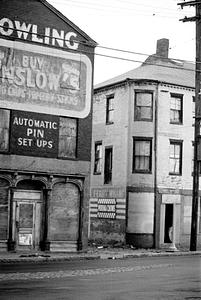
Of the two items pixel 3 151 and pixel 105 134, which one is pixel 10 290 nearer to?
pixel 3 151

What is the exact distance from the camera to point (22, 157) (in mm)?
27703

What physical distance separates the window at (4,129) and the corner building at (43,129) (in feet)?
0.15

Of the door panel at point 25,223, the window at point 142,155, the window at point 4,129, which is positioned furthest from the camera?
the window at point 142,155

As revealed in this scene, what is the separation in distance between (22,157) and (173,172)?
39.1 feet

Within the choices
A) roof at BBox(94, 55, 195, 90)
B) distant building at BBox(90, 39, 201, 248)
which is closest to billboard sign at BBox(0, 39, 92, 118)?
distant building at BBox(90, 39, 201, 248)

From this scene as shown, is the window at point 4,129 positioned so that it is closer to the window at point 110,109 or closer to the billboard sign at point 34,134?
the billboard sign at point 34,134

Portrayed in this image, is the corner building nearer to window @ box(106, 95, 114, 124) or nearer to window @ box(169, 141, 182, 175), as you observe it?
window @ box(106, 95, 114, 124)

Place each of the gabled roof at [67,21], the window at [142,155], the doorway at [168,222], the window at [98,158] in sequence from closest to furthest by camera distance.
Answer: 1. the gabled roof at [67,21]
2. the window at [142,155]
3. the doorway at [168,222]
4. the window at [98,158]

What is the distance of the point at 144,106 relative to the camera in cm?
3588

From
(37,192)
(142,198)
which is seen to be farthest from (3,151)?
(142,198)

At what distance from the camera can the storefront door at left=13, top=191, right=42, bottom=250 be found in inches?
1091

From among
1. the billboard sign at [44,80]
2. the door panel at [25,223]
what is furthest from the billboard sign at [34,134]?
the door panel at [25,223]

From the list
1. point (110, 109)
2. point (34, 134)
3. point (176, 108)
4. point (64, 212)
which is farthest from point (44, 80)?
point (176, 108)

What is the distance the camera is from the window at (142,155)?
35.7m
